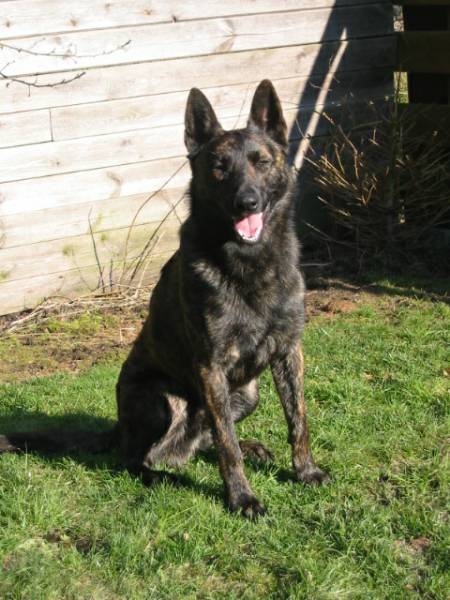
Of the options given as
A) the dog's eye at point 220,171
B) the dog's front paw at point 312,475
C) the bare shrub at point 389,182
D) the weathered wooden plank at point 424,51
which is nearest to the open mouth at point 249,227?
the dog's eye at point 220,171

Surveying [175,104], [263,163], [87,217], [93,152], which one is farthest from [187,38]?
[263,163]

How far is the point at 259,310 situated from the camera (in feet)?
13.0

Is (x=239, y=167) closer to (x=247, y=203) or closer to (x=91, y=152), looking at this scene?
(x=247, y=203)

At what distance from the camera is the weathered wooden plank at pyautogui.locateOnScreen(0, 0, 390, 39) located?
21.0 ft

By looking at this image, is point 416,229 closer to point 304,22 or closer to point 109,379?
point 304,22

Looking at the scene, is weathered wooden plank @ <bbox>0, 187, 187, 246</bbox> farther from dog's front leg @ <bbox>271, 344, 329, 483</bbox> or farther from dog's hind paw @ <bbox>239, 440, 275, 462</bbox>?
dog's front leg @ <bbox>271, 344, 329, 483</bbox>

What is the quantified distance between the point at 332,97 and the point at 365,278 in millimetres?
1750

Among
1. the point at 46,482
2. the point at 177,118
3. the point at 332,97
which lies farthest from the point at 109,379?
the point at 332,97

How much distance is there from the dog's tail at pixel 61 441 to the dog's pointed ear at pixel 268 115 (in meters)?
1.61

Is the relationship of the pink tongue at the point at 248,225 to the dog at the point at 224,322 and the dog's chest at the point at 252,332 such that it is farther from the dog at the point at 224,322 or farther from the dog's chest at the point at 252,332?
the dog's chest at the point at 252,332

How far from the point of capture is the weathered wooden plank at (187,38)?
6516mm

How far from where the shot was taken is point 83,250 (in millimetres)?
7043

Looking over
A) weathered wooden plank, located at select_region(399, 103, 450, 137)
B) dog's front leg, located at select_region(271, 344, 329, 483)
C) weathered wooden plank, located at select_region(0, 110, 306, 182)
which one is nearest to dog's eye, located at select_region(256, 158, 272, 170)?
dog's front leg, located at select_region(271, 344, 329, 483)

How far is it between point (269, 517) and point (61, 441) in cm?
122
